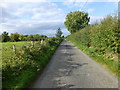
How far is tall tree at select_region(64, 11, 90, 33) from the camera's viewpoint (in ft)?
163

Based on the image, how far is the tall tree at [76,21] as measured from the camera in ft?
163

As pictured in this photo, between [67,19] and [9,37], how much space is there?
2303cm

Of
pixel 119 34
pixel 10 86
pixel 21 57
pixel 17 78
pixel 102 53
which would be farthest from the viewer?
pixel 102 53

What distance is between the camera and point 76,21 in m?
49.4

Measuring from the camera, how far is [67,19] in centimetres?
5297

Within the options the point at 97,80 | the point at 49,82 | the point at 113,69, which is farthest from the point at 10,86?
the point at 113,69

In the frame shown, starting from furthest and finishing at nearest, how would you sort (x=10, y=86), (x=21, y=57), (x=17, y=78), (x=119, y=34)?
(x=21, y=57) < (x=119, y=34) < (x=17, y=78) < (x=10, y=86)

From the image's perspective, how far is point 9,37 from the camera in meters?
49.3

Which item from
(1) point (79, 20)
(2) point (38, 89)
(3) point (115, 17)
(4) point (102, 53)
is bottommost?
(2) point (38, 89)

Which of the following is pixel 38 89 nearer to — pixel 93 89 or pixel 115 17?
pixel 93 89

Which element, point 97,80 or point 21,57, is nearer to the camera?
point 97,80

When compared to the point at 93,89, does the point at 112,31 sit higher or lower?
higher

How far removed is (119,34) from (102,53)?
3.91m

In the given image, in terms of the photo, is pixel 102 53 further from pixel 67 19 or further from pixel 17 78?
pixel 67 19
